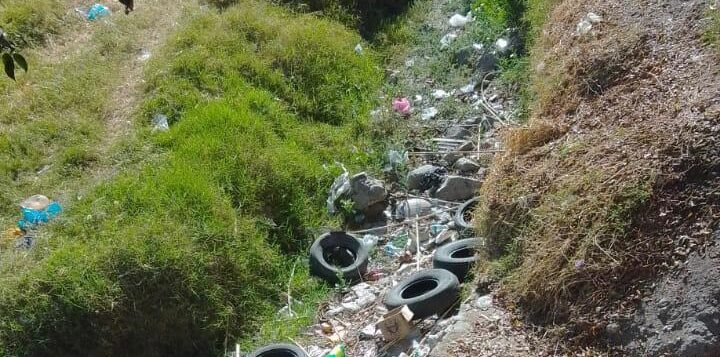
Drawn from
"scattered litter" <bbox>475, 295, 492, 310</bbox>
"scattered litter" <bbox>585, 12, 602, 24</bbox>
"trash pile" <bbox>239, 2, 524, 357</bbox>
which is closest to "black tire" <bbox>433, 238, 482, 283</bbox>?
"trash pile" <bbox>239, 2, 524, 357</bbox>

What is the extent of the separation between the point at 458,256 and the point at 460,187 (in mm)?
969

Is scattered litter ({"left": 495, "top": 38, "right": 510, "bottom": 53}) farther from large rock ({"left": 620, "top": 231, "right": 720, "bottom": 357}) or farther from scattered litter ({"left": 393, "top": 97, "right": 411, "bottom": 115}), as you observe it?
large rock ({"left": 620, "top": 231, "right": 720, "bottom": 357})

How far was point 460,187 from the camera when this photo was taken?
21.3 ft

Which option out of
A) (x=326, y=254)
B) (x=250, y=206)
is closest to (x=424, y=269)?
(x=326, y=254)

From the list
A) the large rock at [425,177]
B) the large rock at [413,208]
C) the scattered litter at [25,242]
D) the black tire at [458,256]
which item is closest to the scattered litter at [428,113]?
the large rock at [425,177]

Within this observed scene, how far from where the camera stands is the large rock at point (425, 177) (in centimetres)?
674

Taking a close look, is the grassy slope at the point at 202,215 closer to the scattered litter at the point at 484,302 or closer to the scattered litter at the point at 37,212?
the scattered litter at the point at 37,212

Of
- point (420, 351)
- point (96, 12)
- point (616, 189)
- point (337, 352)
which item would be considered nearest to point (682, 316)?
point (616, 189)

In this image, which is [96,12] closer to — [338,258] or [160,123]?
[160,123]

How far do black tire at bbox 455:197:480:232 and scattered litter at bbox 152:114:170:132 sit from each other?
2570 millimetres

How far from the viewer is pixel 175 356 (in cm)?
580

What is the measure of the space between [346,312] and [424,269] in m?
0.61

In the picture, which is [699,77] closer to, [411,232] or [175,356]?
[411,232]

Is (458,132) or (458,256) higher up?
(458,132)
